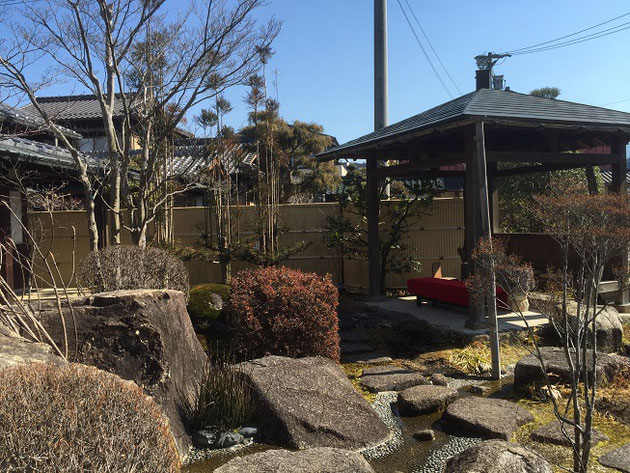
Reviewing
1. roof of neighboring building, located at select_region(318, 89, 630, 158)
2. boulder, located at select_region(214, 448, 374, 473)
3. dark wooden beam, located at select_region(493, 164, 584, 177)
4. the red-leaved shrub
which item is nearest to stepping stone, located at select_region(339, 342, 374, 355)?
the red-leaved shrub

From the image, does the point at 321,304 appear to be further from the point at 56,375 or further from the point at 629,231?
the point at 56,375

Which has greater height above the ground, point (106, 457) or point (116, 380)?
point (116, 380)

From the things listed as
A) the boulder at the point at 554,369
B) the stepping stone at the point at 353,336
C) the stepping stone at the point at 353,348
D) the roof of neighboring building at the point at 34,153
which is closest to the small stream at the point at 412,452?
the boulder at the point at 554,369

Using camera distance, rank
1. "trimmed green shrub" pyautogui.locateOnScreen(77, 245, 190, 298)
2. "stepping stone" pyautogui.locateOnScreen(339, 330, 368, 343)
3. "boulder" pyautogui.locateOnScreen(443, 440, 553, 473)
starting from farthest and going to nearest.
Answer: "stepping stone" pyautogui.locateOnScreen(339, 330, 368, 343)
"trimmed green shrub" pyautogui.locateOnScreen(77, 245, 190, 298)
"boulder" pyautogui.locateOnScreen(443, 440, 553, 473)

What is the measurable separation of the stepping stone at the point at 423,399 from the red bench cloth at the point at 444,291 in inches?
120

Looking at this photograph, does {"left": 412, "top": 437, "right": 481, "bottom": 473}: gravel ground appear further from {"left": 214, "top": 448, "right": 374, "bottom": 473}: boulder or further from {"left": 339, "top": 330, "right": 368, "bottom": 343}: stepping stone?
{"left": 339, "top": 330, "right": 368, "bottom": 343}: stepping stone

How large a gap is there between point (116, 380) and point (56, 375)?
246mm

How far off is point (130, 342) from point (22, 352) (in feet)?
3.18

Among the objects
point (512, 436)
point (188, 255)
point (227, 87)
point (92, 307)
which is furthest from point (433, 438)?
point (188, 255)

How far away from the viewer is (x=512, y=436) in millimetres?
4262

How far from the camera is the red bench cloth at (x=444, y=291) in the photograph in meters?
8.14

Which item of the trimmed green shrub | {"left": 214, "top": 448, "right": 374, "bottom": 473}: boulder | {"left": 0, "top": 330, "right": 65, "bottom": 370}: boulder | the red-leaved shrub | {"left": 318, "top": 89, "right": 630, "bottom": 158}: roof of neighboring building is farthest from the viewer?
{"left": 318, "top": 89, "right": 630, "bottom": 158}: roof of neighboring building

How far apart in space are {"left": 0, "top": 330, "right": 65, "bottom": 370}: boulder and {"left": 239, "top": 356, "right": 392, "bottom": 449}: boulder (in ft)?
5.56

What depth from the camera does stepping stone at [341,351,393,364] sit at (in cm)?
652
